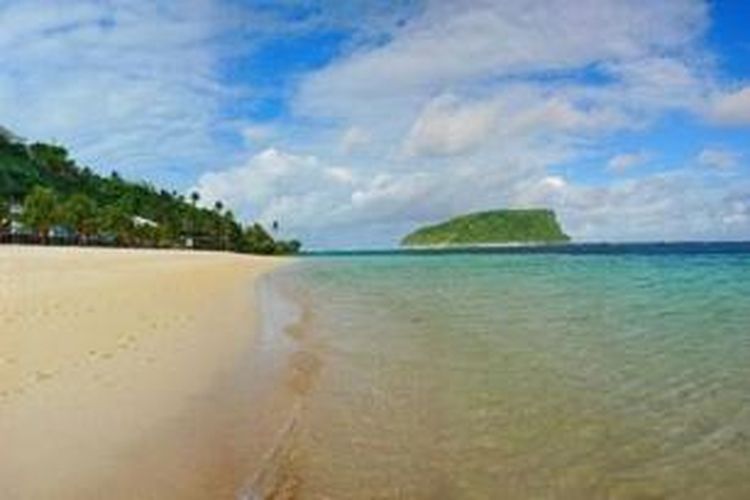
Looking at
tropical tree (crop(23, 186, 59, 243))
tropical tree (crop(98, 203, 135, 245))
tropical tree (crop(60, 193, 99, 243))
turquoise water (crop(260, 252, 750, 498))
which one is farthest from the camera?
tropical tree (crop(98, 203, 135, 245))

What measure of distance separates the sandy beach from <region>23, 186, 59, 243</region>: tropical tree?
99534 millimetres

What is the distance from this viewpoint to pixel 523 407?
12695 millimetres

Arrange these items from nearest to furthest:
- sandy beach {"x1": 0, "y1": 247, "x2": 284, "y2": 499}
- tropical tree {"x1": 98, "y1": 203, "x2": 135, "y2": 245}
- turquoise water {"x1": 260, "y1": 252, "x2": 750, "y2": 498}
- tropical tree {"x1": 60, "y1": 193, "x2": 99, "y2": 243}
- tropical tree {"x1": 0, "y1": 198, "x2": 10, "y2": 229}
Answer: sandy beach {"x1": 0, "y1": 247, "x2": 284, "y2": 499}
turquoise water {"x1": 260, "y1": 252, "x2": 750, "y2": 498}
tropical tree {"x1": 0, "y1": 198, "x2": 10, "y2": 229}
tropical tree {"x1": 60, "y1": 193, "x2": 99, "y2": 243}
tropical tree {"x1": 98, "y1": 203, "x2": 135, "y2": 245}

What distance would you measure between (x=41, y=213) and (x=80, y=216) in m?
10.5

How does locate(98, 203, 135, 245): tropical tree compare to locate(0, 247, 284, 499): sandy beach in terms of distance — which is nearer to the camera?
locate(0, 247, 284, 499): sandy beach

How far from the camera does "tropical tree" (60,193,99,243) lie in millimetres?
123681

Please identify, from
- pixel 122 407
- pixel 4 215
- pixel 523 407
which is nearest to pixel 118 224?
pixel 4 215

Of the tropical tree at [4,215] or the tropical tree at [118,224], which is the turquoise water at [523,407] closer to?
the tropical tree at [4,215]

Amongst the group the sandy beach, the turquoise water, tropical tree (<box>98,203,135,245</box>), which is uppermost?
tropical tree (<box>98,203,135,245</box>)

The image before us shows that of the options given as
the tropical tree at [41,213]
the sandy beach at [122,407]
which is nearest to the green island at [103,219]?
the tropical tree at [41,213]

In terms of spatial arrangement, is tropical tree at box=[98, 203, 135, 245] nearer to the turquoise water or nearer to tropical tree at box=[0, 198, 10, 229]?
tropical tree at box=[0, 198, 10, 229]

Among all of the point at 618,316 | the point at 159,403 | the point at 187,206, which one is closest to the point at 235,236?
the point at 187,206

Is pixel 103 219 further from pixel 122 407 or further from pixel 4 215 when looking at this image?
pixel 122 407

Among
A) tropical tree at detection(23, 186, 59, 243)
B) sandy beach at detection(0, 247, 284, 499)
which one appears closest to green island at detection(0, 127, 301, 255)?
tropical tree at detection(23, 186, 59, 243)
